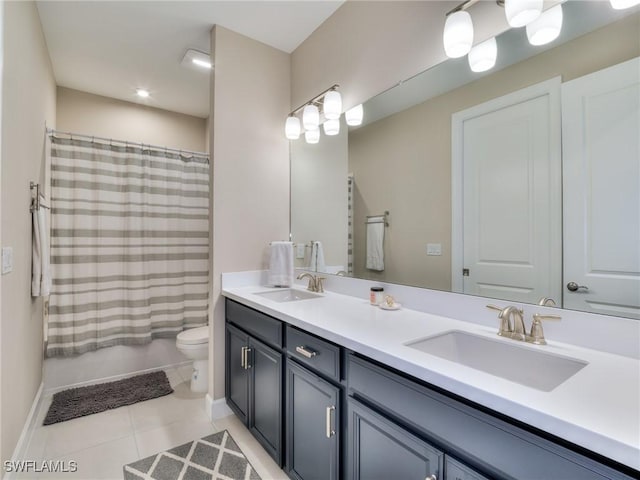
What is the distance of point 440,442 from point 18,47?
8.09 ft

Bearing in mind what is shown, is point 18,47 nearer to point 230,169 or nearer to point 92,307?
point 230,169

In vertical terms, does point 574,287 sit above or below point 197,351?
above

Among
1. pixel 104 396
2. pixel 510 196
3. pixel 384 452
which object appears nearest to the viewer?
pixel 384 452

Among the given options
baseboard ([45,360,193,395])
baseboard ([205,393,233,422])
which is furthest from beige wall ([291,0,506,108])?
baseboard ([45,360,193,395])

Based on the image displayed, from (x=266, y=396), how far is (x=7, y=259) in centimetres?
135

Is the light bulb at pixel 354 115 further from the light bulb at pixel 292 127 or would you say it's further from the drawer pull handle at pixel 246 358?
the drawer pull handle at pixel 246 358

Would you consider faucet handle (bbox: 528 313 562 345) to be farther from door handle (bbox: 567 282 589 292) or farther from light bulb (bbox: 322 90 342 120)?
light bulb (bbox: 322 90 342 120)

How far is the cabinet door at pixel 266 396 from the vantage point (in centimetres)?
152

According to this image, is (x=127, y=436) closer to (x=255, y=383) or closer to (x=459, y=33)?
(x=255, y=383)

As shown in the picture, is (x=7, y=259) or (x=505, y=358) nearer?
(x=505, y=358)

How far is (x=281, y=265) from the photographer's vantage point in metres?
2.21

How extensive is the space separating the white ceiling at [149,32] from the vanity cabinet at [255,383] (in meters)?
1.88

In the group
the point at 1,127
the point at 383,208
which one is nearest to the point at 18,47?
the point at 1,127

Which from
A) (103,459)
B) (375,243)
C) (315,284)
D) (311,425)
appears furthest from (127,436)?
(375,243)
